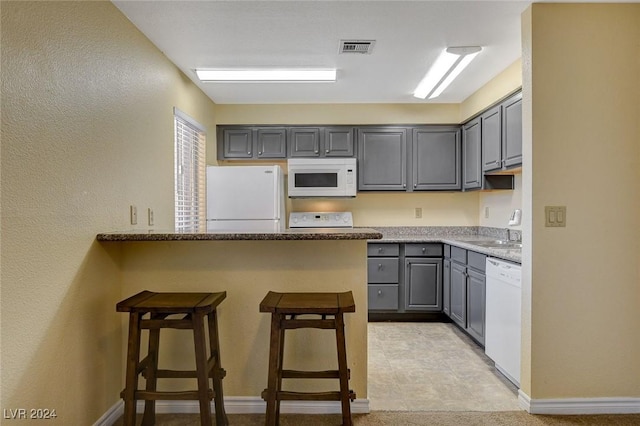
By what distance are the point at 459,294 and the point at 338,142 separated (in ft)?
6.55

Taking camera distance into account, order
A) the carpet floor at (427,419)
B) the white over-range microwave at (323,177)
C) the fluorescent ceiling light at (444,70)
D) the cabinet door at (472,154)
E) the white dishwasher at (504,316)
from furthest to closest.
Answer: the white over-range microwave at (323,177) < the cabinet door at (472,154) < the fluorescent ceiling light at (444,70) < the white dishwasher at (504,316) < the carpet floor at (427,419)

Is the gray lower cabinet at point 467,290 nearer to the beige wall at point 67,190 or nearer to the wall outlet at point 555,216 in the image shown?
the wall outlet at point 555,216

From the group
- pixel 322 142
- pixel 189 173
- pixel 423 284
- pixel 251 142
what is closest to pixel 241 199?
pixel 189 173

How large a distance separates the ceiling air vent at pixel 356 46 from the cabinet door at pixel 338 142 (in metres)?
1.48

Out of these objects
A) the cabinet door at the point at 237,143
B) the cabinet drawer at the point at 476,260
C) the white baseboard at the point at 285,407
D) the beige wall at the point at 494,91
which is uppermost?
the beige wall at the point at 494,91

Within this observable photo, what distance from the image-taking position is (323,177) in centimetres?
404

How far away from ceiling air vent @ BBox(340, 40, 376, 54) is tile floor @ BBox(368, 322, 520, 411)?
2289 mm

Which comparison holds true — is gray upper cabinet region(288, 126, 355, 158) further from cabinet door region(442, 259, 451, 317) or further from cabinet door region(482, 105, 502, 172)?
cabinet door region(442, 259, 451, 317)

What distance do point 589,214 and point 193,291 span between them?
227 cm

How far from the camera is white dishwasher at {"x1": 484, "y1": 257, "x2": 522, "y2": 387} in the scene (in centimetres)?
234

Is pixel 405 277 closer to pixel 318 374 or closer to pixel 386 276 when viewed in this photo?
pixel 386 276

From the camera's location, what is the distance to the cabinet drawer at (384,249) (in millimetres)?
3830

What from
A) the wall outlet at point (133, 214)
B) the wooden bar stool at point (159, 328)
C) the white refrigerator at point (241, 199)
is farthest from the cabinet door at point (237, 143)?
the wooden bar stool at point (159, 328)

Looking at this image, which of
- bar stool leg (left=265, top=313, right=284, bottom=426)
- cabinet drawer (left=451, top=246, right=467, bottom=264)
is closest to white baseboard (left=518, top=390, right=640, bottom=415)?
cabinet drawer (left=451, top=246, right=467, bottom=264)
